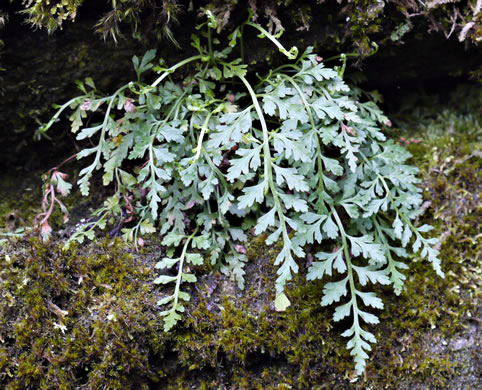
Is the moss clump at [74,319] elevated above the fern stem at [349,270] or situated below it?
below

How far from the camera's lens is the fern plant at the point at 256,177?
87.0 inches

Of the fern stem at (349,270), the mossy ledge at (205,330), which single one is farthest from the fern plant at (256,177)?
the mossy ledge at (205,330)

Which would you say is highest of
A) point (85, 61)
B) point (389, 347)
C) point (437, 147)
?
point (85, 61)

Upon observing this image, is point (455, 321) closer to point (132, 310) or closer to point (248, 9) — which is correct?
point (132, 310)

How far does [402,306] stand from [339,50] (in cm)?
165

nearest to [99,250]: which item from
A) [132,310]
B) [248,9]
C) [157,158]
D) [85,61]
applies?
[132,310]

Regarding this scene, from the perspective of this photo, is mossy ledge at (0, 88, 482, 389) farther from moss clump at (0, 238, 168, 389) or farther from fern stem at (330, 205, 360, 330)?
fern stem at (330, 205, 360, 330)

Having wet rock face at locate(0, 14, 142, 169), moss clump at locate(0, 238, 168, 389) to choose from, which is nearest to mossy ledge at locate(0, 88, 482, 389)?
moss clump at locate(0, 238, 168, 389)

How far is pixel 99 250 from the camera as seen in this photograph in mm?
2393

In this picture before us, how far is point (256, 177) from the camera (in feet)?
8.24

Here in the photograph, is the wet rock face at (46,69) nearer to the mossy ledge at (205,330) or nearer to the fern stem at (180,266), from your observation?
the mossy ledge at (205,330)

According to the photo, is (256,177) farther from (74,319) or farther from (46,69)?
(46,69)

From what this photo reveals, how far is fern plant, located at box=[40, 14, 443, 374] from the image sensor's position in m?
2.21

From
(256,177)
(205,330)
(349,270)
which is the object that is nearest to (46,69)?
(256,177)
